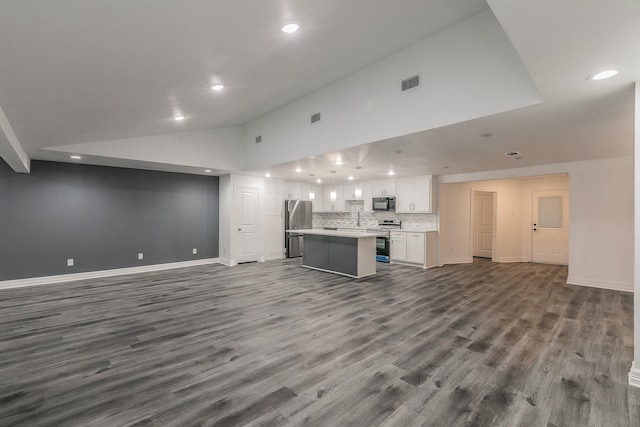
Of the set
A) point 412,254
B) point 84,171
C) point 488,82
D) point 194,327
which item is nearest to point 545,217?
point 412,254

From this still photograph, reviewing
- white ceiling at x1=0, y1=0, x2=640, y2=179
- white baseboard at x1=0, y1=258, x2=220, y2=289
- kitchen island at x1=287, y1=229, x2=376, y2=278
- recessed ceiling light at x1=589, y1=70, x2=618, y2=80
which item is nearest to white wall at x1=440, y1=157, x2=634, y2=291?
white ceiling at x1=0, y1=0, x2=640, y2=179

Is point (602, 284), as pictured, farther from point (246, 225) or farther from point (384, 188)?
point (246, 225)

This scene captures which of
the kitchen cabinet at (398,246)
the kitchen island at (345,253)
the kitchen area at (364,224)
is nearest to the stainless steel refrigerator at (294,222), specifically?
the kitchen area at (364,224)

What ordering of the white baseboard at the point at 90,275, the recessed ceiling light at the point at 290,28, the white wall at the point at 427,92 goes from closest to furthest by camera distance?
the recessed ceiling light at the point at 290,28 < the white wall at the point at 427,92 < the white baseboard at the point at 90,275

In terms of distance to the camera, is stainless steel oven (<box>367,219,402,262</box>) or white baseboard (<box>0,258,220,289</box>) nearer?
white baseboard (<box>0,258,220,289</box>)

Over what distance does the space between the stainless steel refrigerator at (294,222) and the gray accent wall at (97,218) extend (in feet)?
7.25

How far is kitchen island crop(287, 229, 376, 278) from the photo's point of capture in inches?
238

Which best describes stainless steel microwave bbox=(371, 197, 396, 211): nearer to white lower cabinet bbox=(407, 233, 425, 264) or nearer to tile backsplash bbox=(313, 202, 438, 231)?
tile backsplash bbox=(313, 202, 438, 231)

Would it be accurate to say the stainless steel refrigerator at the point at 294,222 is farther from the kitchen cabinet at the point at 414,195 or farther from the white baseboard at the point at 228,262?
the kitchen cabinet at the point at 414,195

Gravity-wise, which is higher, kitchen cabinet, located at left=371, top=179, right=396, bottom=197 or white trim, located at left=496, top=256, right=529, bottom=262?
kitchen cabinet, located at left=371, top=179, right=396, bottom=197

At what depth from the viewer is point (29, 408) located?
2.02 metres

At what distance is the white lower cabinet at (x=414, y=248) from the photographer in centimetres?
724

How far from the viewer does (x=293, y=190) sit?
928cm

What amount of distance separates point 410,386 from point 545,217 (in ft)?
27.3
